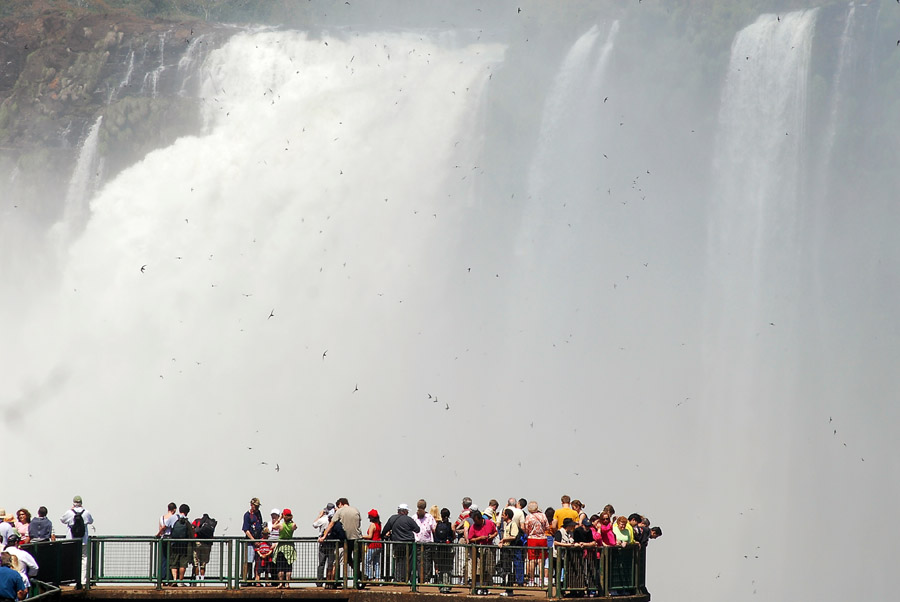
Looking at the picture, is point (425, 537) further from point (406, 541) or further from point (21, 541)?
point (21, 541)

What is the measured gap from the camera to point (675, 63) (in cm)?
4138

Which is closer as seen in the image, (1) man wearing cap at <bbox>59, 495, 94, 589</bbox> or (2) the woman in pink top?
(2) the woman in pink top

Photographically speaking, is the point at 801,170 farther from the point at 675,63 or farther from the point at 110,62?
the point at 110,62

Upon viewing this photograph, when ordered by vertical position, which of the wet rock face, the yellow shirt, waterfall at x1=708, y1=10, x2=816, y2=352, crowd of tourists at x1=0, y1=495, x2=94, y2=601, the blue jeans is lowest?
the blue jeans

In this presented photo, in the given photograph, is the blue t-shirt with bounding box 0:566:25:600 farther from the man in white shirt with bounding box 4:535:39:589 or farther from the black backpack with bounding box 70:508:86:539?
the black backpack with bounding box 70:508:86:539

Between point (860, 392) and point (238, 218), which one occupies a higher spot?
point (238, 218)

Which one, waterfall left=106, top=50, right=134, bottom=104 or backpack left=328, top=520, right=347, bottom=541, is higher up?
waterfall left=106, top=50, right=134, bottom=104

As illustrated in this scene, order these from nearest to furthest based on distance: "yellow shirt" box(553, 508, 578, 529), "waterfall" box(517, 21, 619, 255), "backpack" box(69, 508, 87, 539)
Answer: "yellow shirt" box(553, 508, 578, 529), "backpack" box(69, 508, 87, 539), "waterfall" box(517, 21, 619, 255)

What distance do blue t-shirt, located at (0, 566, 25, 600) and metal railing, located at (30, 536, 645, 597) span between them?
167 inches

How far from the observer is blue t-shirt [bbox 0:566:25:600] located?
14656mm

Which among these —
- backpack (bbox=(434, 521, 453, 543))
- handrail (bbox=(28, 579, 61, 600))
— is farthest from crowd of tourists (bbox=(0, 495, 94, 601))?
backpack (bbox=(434, 521, 453, 543))

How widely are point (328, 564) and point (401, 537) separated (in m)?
1.12

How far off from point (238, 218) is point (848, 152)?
18.6m

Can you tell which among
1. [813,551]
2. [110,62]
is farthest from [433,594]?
[110,62]
